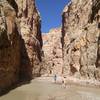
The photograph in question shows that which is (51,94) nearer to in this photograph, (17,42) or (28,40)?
(17,42)

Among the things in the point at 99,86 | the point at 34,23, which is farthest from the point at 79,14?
the point at 99,86

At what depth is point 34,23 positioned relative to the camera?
58125 mm

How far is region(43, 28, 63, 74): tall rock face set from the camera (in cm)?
7639

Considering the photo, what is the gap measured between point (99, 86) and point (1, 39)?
14.5m

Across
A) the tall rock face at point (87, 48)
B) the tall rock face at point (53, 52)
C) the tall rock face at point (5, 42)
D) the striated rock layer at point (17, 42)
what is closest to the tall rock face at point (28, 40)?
the striated rock layer at point (17, 42)

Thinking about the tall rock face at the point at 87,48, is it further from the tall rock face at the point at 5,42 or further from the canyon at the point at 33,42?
the tall rock face at the point at 5,42

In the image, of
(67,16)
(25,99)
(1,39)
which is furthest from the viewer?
(67,16)

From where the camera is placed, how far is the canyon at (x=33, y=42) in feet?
86.3

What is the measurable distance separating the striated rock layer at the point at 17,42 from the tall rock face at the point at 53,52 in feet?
51.5

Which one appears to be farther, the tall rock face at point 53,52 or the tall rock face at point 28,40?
the tall rock face at point 53,52

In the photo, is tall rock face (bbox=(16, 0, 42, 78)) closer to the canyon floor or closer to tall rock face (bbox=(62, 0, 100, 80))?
tall rock face (bbox=(62, 0, 100, 80))

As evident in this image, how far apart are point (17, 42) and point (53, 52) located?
5208 centimetres

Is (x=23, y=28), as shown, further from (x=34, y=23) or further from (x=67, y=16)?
(x=67, y=16)

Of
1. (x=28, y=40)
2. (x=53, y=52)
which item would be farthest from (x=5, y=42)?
(x=53, y=52)
